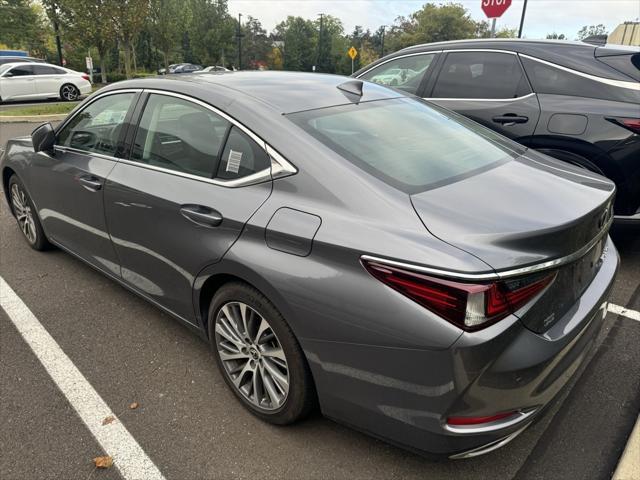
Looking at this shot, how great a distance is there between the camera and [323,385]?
6.73 feet

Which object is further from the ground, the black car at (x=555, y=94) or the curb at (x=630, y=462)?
the black car at (x=555, y=94)

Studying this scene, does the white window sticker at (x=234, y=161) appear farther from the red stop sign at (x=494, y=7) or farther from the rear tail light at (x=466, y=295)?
the red stop sign at (x=494, y=7)

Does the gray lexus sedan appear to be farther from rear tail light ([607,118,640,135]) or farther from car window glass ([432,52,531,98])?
car window glass ([432,52,531,98])

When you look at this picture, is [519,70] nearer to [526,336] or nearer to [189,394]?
[526,336]

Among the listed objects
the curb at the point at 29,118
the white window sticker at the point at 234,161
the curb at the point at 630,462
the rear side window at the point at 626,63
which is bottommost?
the curb at the point at 29,118

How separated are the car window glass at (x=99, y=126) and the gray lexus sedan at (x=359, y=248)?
41 millimetres

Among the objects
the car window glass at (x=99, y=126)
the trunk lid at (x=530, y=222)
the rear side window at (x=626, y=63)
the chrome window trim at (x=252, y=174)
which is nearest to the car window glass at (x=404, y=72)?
the rear side window at (x=626, y=63)

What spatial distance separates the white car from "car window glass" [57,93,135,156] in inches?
747

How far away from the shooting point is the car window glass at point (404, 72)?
516 centimetres

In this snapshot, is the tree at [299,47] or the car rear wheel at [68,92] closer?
the car rear wheel at [68,92]

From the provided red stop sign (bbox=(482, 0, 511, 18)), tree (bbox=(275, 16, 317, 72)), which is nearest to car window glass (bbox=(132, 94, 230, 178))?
red stop sign (bbox=(482, 0, 511, 18))

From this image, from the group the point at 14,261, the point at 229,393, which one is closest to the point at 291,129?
the point at 229,393

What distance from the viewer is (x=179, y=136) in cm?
275

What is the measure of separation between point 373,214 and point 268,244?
50cm
